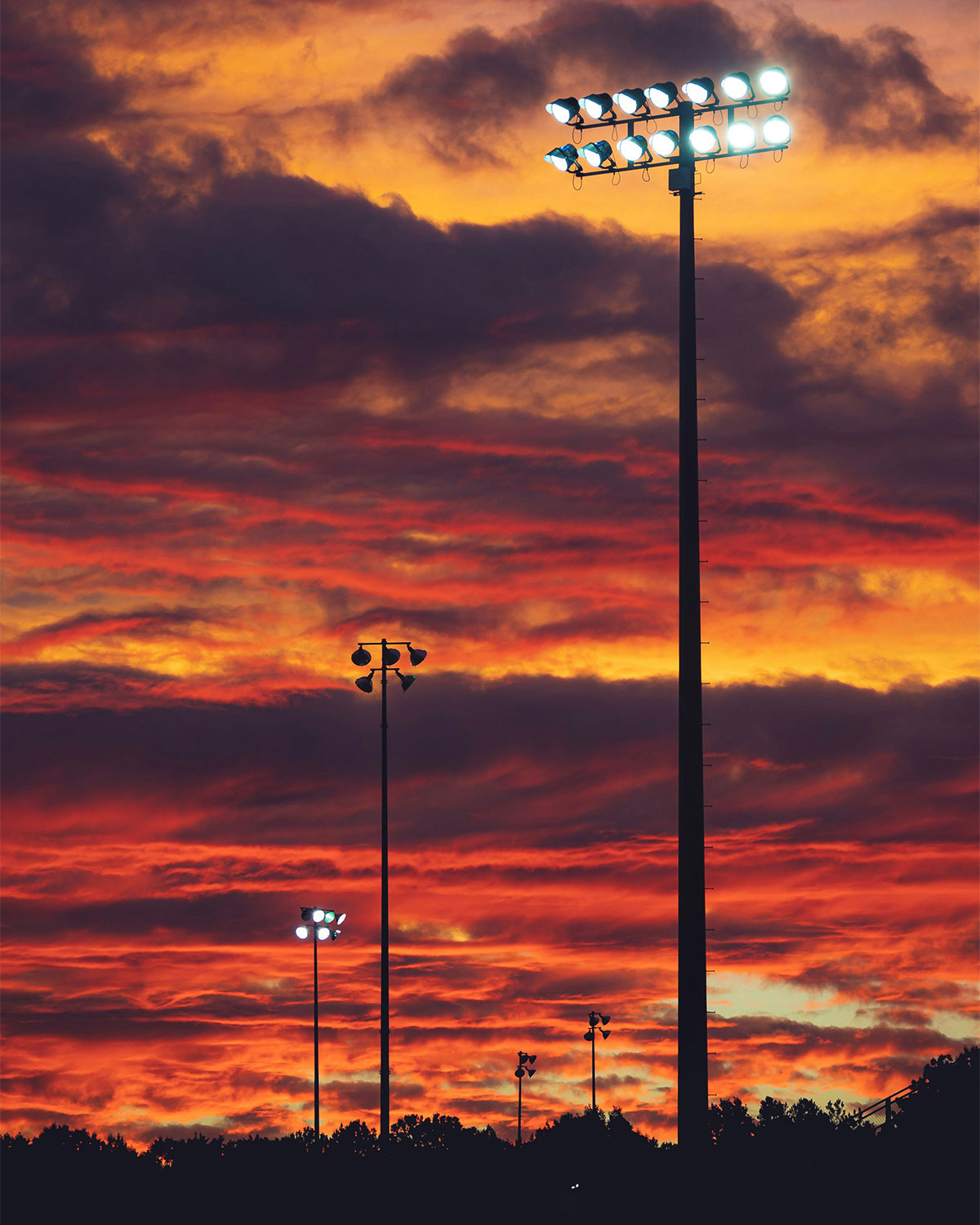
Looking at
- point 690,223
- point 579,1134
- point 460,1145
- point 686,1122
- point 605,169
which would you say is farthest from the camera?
point 579,1134

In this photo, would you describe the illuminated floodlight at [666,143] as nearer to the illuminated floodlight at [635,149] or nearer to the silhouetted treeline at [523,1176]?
the illuminated floodlight at [635,149]

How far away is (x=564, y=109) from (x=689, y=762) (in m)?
9.52

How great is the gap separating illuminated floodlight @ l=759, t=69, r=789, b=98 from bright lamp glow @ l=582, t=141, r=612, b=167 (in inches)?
89.4

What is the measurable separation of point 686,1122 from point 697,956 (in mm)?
2050

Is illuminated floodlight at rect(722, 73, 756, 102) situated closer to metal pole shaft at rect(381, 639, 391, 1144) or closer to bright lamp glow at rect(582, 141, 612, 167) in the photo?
bright lamp glow at rect(582, 141, 612, 167)

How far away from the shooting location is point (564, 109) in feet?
77.3

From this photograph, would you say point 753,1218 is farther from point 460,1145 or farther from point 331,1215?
point 460,1145

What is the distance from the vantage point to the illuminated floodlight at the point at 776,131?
2261 cm

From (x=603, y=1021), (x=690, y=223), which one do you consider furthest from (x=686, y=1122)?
(x=603, y=1021)

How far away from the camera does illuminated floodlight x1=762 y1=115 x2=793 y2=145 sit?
2261cm

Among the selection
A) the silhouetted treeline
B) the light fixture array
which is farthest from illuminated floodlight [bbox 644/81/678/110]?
the silhouetted treeline

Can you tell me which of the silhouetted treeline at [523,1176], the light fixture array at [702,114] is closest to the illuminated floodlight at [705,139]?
the light fixture array at [702,114]

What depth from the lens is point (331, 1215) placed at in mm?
59656

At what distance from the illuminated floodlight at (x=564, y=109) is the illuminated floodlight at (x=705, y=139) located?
1.98 metres
